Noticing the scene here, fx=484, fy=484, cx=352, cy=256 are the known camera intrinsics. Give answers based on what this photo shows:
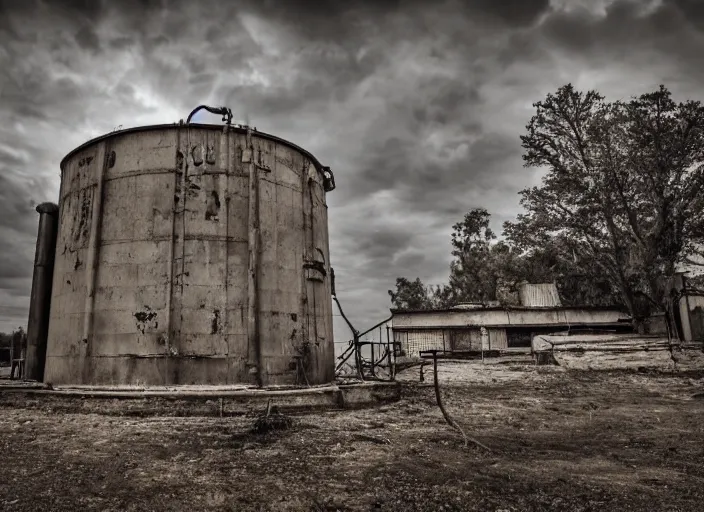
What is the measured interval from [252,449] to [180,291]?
4.71 m

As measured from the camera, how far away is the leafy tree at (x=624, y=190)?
880 inches

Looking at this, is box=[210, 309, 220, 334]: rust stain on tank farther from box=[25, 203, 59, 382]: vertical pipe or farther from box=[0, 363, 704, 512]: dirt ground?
box=[25, 203, 59, 382]: vertical pipe

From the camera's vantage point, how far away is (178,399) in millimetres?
8750

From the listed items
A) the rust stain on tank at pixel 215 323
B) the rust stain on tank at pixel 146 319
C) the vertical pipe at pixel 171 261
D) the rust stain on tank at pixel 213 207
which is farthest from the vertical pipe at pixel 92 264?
the rust stain on tank at pixel 215 323

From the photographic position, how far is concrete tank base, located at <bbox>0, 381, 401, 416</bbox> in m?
8.67

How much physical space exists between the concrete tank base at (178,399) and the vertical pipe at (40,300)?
3.06 metres

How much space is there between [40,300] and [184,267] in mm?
5728

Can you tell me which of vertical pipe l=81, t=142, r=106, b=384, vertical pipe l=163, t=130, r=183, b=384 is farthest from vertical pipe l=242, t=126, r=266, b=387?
vertical pipe l=81, t=142, r=106, b=384

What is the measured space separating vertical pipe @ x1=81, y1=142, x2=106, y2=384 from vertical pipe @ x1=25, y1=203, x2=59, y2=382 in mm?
3480

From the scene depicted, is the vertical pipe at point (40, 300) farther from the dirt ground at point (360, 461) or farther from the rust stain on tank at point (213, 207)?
the rust stain on tank at point (213, 207)

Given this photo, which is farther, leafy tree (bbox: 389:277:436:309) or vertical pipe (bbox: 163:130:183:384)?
leafy tree (bbox: 389:277:436:309)

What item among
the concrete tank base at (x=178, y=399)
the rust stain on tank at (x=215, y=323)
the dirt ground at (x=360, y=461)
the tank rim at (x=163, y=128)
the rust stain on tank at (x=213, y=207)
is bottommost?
the dirt ground at (x=360, y=461)

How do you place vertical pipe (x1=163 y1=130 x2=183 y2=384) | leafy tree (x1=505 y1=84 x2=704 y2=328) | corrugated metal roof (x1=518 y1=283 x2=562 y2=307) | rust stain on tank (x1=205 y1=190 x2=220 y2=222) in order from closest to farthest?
vertical pipe (x1=163 y1=130 x2=183 y2=384), rust stain on tank (x1=205 y1=190 x2=220 y2=222), leafy tree (x1=505 y1=84 x2=704 y2=328), corrugated metal roof (x1=518 y1=283 x2=562 y2=307)

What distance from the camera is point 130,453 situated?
19.9ft
